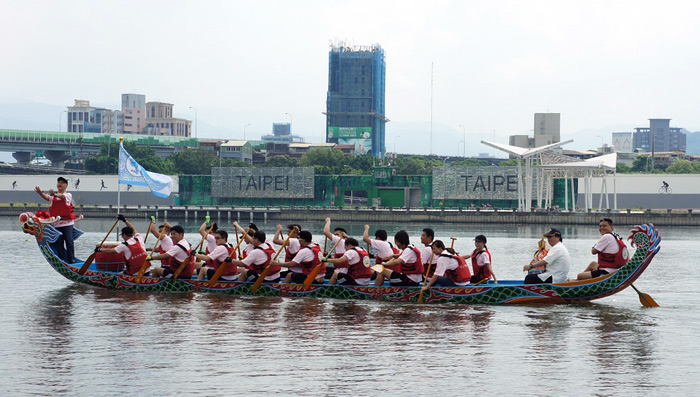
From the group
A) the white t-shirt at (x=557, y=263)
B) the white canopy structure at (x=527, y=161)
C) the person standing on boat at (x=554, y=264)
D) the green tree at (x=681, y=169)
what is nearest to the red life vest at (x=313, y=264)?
the person standing on boat at (x=554, y=264)

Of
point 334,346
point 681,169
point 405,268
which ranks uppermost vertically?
point 681,169

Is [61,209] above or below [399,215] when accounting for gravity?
above

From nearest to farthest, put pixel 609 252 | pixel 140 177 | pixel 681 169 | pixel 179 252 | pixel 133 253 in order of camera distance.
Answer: pixel 609 252
pixel 179 252
pixel 133 253
pixel 140 177
pixel 681 169

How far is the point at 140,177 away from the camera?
37.8 meters

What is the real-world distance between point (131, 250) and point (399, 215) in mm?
64196

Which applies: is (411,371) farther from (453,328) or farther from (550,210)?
(550,210)

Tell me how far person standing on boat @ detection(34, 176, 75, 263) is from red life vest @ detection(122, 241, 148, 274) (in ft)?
7.11

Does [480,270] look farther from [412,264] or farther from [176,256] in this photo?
[176,256]

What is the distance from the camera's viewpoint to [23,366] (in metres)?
14.5

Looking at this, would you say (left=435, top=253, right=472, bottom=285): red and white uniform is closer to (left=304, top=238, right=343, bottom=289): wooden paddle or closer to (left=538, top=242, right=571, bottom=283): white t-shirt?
(left=538, top=242, right=571, bottom=283): white t-shirt

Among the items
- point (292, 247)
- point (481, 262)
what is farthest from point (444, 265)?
point (292, 247)

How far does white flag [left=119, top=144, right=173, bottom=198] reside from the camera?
35.1 metres

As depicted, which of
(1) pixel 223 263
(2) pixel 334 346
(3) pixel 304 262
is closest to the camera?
(2) pixel 334 346

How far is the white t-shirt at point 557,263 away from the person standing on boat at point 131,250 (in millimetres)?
10730
